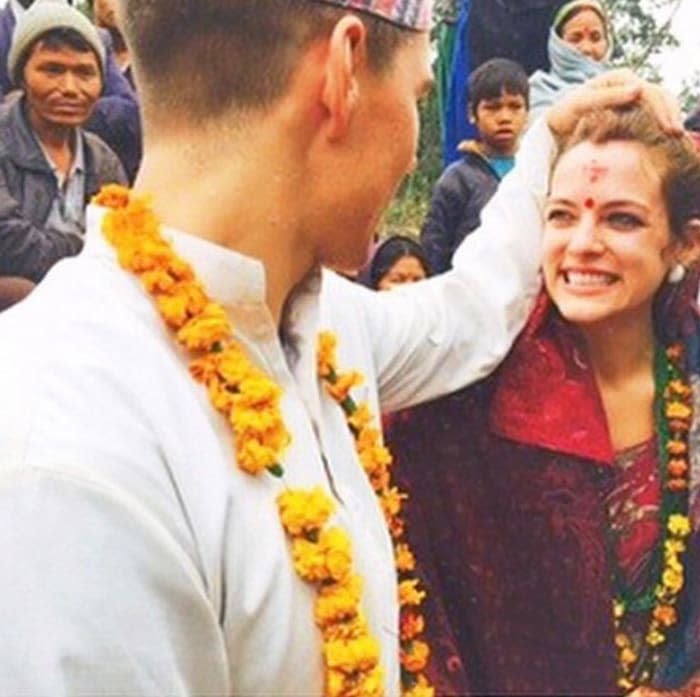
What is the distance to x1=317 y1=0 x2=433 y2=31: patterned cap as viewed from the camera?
147cm

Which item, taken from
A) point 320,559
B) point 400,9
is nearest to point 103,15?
point 400,9

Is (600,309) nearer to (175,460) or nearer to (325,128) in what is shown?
(325,128)

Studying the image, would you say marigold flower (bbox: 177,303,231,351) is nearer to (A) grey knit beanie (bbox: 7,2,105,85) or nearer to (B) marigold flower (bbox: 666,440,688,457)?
(B) marigold flower (bbox: 666,440,688,457)

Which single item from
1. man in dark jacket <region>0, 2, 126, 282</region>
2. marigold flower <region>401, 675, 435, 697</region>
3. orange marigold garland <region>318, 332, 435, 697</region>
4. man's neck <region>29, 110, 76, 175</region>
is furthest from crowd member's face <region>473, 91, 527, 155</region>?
marigold flower <region>401, 675, 435, 697</region>

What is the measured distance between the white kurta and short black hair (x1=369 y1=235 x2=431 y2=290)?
3063mm

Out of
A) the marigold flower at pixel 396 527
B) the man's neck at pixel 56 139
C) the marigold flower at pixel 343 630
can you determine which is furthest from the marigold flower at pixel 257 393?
the man's neck at pixel 56 139

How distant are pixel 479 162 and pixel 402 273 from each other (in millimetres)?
568

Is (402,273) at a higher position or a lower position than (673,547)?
higher

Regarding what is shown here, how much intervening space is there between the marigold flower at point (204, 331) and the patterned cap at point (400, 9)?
13.1 inches

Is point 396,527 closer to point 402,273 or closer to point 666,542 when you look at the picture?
point 666,542

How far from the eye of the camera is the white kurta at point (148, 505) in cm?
120

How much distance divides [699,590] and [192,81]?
5.04 feet

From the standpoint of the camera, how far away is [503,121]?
5180mm

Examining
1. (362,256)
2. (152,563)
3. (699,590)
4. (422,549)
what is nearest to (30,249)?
(422,549)
